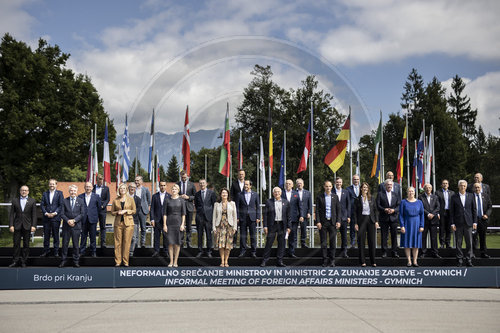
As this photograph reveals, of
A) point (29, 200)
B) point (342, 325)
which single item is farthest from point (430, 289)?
point (29, 200)

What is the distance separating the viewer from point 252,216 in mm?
11180

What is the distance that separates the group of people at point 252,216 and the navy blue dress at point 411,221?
0.02 metres

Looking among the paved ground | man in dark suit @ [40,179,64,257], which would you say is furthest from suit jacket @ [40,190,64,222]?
the paved ground

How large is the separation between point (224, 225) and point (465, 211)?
580cm

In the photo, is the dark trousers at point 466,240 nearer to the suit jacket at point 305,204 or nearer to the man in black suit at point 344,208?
the man in black suit at point 344,208

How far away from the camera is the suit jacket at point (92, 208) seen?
10984 millimetres

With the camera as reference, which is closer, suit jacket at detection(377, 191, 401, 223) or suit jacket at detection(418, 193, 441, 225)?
suit jacket at detection(377, 191, 401, 223)

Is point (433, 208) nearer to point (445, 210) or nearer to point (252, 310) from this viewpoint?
point (445, 210)

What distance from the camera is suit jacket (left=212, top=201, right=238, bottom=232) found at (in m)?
10.4

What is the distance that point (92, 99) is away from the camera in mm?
35375

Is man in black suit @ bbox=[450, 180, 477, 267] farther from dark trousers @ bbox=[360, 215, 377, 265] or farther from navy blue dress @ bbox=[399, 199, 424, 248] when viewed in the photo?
dark trousers @ bbox=[360, 215, 377, 265]

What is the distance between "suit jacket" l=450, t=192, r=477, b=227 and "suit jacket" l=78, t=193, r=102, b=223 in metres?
8.90

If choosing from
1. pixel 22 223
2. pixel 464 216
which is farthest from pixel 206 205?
pixel 464 216

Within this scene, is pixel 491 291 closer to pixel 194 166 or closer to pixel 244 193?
pixel 244 193
